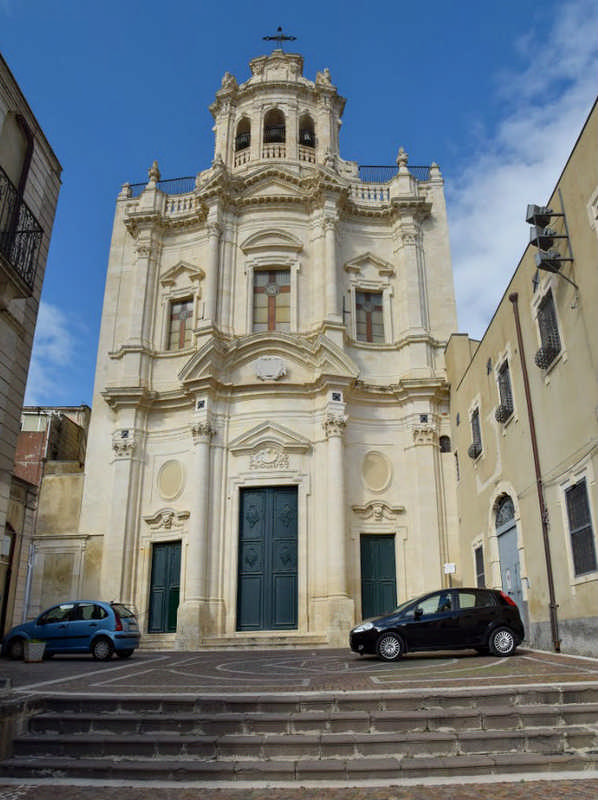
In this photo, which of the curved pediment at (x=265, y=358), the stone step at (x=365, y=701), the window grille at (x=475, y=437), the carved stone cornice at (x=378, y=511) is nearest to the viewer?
the stone step at (x=365, y=701)

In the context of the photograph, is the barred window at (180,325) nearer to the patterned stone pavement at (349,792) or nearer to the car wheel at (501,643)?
the car wheel at (501,643)

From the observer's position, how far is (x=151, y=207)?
1007 inches

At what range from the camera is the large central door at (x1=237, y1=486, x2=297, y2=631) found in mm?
19922

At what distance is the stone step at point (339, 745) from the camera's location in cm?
679

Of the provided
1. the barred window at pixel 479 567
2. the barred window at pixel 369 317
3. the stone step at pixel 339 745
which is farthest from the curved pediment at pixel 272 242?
the stone step at pixel 339 745

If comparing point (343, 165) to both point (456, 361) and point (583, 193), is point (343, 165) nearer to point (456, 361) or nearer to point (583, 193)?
point (456, 361)

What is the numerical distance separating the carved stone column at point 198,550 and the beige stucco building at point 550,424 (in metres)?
7.97

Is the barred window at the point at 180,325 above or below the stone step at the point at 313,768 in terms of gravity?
above

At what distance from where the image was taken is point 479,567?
1853 centimetres

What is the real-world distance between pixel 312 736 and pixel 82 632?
33.8 feet

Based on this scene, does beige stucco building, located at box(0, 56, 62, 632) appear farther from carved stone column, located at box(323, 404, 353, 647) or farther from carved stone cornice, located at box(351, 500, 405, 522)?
carved stone cornice, located at box(351, 500, 405, 522)

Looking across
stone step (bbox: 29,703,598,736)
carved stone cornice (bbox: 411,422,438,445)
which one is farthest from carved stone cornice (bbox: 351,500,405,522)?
stone step (bbox: 29,703,598,736)

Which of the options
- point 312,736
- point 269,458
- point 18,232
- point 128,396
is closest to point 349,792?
point 312,736

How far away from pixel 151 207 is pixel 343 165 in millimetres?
7569
